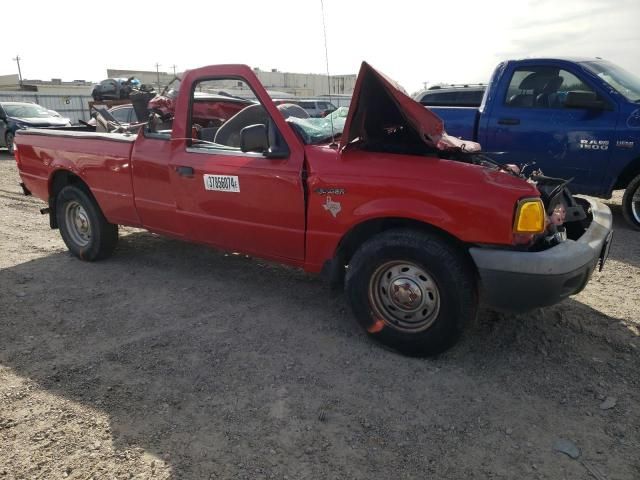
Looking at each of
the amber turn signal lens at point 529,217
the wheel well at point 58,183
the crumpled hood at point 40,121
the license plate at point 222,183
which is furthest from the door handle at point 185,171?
the crumpled hood at point 40,121

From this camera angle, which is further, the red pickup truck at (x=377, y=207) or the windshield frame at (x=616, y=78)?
the windshield frame at (x=616, y=78)

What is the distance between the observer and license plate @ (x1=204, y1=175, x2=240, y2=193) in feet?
12.2

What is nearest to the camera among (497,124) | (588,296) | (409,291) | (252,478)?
(252,478)

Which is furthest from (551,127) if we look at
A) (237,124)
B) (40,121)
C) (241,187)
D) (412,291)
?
(40,121)

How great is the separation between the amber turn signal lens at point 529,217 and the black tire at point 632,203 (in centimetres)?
411

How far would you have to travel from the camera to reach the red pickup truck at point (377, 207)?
2850mm

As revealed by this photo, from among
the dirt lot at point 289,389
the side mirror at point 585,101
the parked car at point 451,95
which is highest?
the parked car at point 451,95

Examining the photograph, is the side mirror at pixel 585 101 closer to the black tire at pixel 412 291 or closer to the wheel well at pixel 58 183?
the black tire at pixel 412 291

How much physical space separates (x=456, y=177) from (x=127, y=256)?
12.5 feet

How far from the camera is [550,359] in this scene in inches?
126

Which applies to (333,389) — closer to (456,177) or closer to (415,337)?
(415,337)

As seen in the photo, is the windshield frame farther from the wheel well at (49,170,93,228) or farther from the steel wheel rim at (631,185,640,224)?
the wheel well at (49,170,93,228)

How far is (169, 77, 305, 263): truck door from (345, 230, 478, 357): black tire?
593mm

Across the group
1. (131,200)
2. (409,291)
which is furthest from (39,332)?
(409,291)
